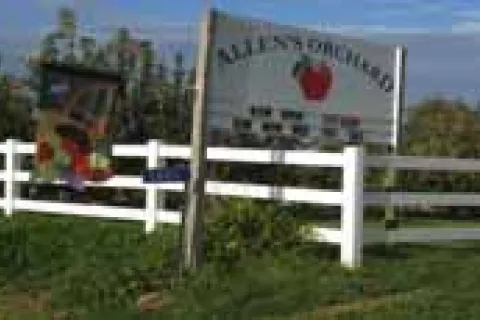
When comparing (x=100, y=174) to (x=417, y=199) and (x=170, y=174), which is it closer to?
(x=170, y=174)

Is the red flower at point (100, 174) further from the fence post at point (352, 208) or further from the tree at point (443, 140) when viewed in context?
the tree at point (443, 140)

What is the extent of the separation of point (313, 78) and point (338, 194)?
4.57 metres

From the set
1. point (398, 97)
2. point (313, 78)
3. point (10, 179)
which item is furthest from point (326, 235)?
point (10, 179)

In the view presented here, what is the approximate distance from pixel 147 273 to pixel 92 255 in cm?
176

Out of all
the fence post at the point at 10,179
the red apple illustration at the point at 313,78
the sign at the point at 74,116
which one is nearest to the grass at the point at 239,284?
the sign at the point at 74,116

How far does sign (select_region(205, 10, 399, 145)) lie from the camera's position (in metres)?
14.6

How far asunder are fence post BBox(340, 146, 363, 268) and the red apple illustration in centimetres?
422

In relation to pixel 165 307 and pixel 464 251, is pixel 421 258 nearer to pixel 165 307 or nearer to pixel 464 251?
pixel 464 251

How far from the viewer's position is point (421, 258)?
44.5ft

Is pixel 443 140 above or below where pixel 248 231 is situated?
above

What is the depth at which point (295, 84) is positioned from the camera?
55.2 ft

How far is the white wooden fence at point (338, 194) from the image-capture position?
12.7m

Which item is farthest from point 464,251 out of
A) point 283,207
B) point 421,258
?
point 283,207

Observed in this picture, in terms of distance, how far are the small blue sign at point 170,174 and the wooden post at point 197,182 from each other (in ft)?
0.27
